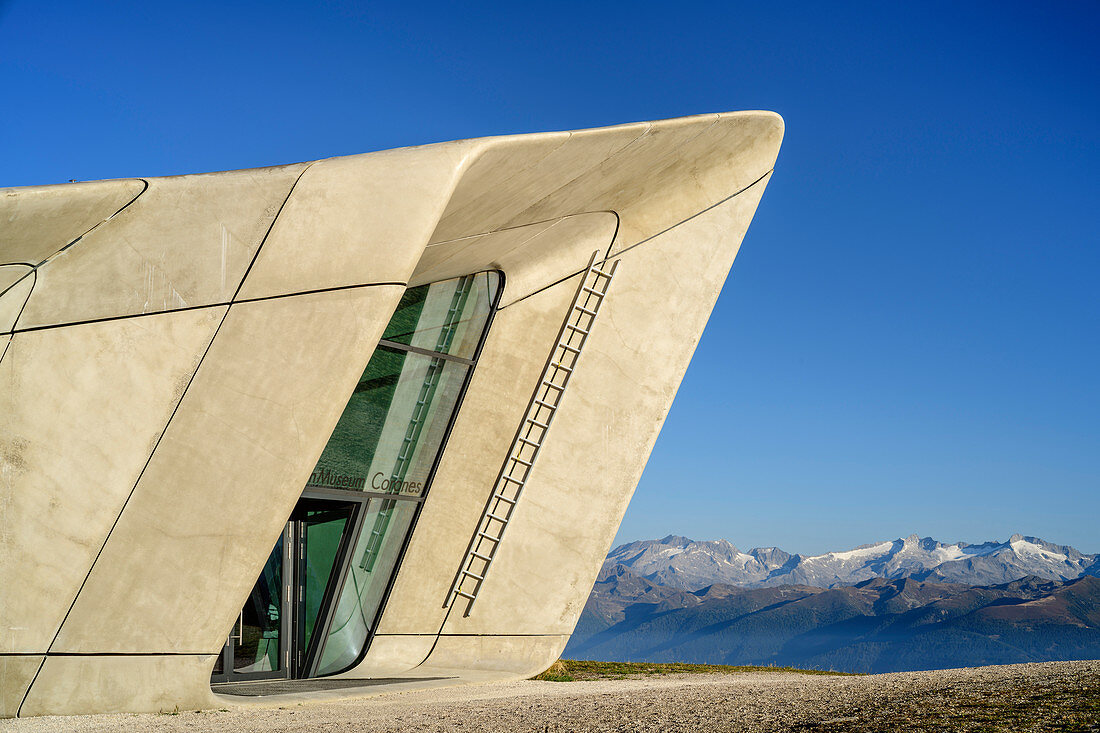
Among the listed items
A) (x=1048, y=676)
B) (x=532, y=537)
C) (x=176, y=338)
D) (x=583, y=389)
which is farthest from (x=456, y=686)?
(x=1048, y=676)

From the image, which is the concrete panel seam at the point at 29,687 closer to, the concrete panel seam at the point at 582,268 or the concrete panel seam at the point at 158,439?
the concrete panel seam at the point at 158,439

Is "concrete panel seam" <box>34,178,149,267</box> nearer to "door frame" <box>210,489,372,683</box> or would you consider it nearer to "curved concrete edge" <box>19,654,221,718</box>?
"curved concrete edge" <box>19,654,221,718</box>

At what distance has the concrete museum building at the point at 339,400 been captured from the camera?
8.27 metres

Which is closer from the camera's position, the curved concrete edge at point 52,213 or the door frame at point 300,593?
the curved concrete edge at point 52,213

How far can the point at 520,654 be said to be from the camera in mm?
14195

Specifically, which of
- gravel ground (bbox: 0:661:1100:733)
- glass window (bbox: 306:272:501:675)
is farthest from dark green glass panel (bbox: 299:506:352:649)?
gravel ground (bbox: 0:661:1100:733)

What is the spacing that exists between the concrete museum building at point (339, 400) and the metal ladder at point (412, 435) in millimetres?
42

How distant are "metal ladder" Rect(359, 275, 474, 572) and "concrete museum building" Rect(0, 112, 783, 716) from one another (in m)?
0.04

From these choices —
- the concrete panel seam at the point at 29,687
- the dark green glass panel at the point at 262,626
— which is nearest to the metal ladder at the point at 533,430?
the dark green glass panel at the point at 262,626

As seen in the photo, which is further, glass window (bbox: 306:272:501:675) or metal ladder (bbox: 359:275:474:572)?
metal ladder (bbox: 359:275:474:572)

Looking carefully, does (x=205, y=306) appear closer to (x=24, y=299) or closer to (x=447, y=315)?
(x=24, y=299)

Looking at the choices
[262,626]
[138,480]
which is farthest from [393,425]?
[138,480]

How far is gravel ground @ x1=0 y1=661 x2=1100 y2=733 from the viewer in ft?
21.2

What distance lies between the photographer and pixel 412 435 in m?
13.5
